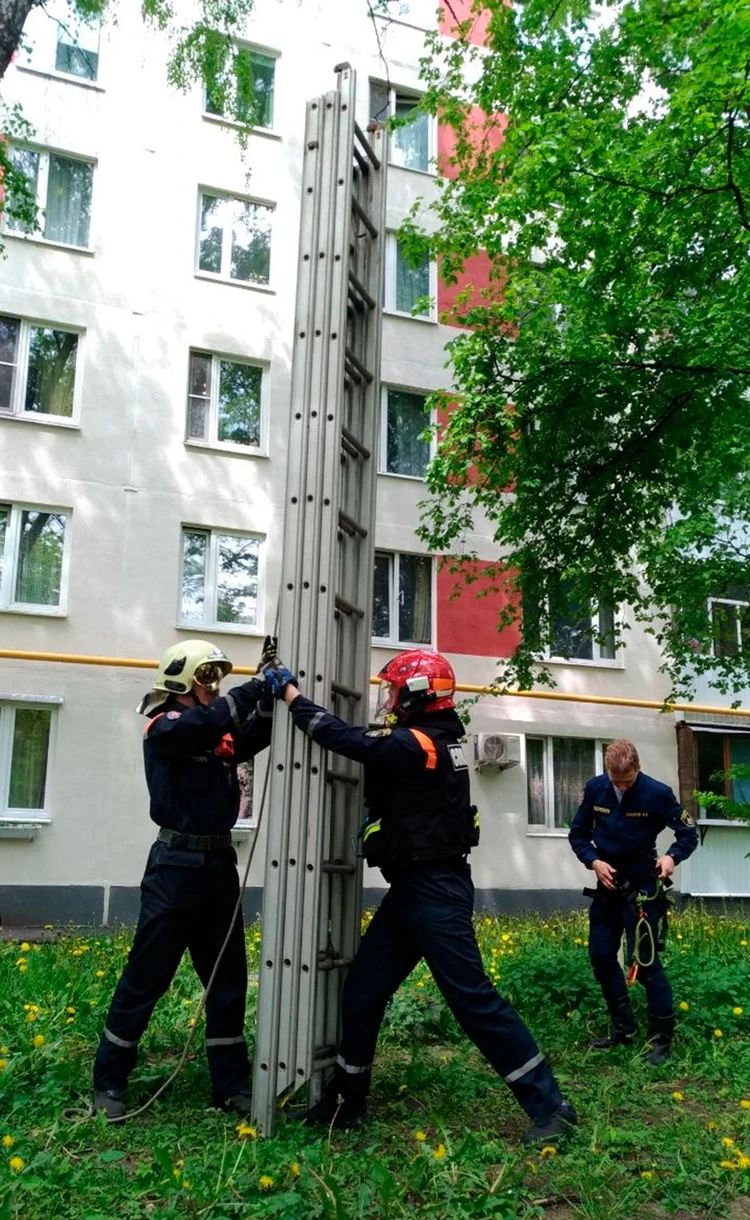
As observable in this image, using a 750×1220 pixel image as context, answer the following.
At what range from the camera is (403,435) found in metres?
20.8

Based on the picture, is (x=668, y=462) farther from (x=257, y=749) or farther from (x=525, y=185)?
(x=257, y=749)

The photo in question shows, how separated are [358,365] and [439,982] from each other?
331 centimetres

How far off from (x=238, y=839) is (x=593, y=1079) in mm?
12424

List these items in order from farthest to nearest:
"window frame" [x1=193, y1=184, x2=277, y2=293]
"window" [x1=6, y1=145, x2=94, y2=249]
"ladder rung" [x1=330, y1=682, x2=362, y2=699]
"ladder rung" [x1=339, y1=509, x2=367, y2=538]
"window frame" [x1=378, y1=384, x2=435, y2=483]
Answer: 1. "window frame" [x1=378, y1=384, x2=435, y2=483]
2. "window frame" [x1=193, y1=184, x2=277, y2=293]
3. "window" [x1=6, y1=145, x2=94, y2=249]
4. "ladder rung" [x1=339, y1=509, x2=367, y2=538]
5. "ladder rung" [x1=330, y1=682, x2=362, y2=699]

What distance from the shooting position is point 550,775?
20969 millimetres

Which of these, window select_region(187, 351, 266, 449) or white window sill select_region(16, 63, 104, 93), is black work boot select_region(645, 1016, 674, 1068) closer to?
window select_region(187, 351, 266, 449)

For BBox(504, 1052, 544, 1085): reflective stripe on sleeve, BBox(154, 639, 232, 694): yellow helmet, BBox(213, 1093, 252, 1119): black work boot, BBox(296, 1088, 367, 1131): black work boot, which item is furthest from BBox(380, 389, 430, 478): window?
BBox(504, 1052, 544, 1085): reflective stripe on sleeve

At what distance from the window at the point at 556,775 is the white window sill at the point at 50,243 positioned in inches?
466

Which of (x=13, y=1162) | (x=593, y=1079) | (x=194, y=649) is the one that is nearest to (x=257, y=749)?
(x=194, y=649)

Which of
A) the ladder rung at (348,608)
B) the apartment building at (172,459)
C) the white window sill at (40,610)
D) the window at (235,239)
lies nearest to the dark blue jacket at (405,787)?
the ladder rung at (348,608)

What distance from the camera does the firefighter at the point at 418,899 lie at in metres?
4.80

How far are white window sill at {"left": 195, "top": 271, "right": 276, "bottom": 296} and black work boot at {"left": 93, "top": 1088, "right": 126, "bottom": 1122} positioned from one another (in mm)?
16656

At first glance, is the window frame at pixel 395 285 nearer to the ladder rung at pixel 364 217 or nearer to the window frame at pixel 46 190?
the window frame at pixel 46 190

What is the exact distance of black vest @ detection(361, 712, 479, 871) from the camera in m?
5.08
